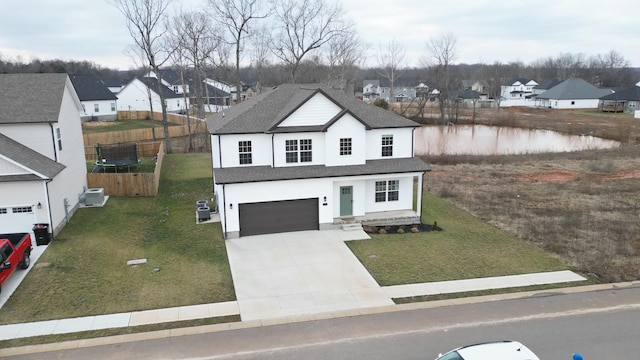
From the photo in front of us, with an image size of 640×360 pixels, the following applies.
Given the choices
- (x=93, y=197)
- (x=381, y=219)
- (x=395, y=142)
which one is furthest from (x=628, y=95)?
(x=93, y=197)

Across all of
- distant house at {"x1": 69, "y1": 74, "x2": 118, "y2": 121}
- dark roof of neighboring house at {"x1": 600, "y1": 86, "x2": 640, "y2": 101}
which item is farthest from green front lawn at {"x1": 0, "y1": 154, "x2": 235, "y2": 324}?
dark roof of neighboring house at {"x1": 600, "y1": 86, "x2": 640, "y2": 101}

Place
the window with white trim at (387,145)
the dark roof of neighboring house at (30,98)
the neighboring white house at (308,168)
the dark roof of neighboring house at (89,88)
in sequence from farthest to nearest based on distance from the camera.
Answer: the dark roof of neighboring house at (89,88) → the window with white trim at (387,145) → the dark roof of neighboring house at (30,98) → the neighboring white house at (308,168)

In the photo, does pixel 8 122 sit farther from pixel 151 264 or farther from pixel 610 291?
pixel 610 291

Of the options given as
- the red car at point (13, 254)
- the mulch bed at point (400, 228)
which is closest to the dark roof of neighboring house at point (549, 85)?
the mulch bed at point (400, 228)

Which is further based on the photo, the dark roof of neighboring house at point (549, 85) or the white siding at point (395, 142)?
the dark roof of neighboring house at point (549, 85)

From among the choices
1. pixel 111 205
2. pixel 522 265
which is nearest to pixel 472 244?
pixel 522 265

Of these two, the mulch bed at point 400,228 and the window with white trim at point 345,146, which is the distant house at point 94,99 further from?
the mulch bed at point 400,228

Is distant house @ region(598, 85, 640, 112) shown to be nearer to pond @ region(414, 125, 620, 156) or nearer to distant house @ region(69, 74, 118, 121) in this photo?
pond @ region(414, 125, 620, 156)
